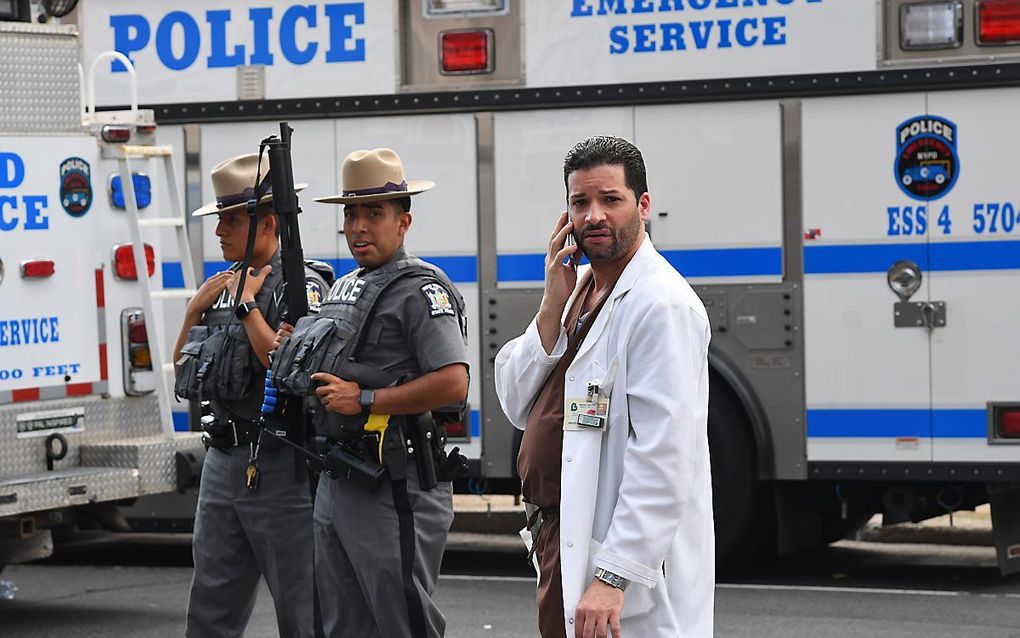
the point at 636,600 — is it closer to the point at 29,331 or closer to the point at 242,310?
the point at 242,310

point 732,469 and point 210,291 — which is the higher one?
point 210,291

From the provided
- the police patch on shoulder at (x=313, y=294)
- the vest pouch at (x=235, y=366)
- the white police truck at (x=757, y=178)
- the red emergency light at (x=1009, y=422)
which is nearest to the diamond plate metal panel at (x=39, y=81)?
the white police truck at (x=757, y=178)

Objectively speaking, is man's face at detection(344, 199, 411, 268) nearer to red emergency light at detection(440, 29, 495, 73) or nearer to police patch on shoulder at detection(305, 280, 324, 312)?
police patch on shoulder at detection(305, 280, 324, 312)

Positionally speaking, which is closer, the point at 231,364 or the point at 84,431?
the point at 231,364

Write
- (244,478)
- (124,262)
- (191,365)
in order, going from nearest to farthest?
(244,478), (191,365), (124,262)

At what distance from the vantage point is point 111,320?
24.8 feet

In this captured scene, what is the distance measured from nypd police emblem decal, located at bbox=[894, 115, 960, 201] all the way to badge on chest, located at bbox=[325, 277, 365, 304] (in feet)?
13.1

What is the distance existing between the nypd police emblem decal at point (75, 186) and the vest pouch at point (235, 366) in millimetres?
2233

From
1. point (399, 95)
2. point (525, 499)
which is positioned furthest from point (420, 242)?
point (525, 499)

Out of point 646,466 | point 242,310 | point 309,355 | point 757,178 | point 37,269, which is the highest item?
point 757,178

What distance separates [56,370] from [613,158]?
445 cm

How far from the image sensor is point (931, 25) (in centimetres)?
799

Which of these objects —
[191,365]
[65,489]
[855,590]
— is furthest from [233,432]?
[855,590]

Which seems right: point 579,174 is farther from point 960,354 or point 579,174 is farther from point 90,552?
point 90,552
